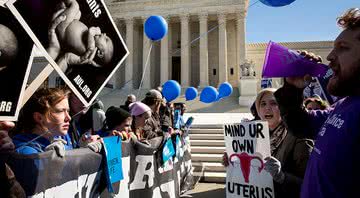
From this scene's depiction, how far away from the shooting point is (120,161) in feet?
9.77

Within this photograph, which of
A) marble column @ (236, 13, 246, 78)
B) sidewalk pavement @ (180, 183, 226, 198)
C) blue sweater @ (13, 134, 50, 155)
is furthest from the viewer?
marble column @ (236, 13, 246, 78)

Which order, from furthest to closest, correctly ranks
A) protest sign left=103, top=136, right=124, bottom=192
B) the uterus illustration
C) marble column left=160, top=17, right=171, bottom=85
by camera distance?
marble column left=160, top=17, right=171, bottom=85
the uterus illustration
protest sign left=103, top=136, right=124, bottom=192

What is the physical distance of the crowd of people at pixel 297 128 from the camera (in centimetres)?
133

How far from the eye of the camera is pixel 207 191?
21.2 feet

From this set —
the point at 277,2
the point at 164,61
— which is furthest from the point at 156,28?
the point at 164,61

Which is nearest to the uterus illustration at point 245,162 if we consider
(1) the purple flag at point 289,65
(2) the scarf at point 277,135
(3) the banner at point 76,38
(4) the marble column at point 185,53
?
(2) the scarf at point 277,135

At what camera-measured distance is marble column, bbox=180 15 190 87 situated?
34.0 meters

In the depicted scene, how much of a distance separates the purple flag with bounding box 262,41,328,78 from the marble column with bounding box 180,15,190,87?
31.6 metres

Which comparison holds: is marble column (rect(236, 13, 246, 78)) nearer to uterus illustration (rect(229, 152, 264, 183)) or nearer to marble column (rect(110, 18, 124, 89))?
marble column (rect(110, 18, 124, 89))

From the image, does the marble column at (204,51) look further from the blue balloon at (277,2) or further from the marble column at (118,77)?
the blue balloon at (277,2)

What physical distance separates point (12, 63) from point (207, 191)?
213 inches

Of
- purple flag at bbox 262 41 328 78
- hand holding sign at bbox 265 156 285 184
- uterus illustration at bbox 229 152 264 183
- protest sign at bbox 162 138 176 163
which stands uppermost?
purple flag at bbox 262 41 328 78

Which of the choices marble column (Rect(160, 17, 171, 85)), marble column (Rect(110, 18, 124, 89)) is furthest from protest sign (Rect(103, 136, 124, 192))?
marble column (Rect(110, 18, 124, 89))

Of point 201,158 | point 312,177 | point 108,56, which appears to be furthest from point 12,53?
point 201,158
